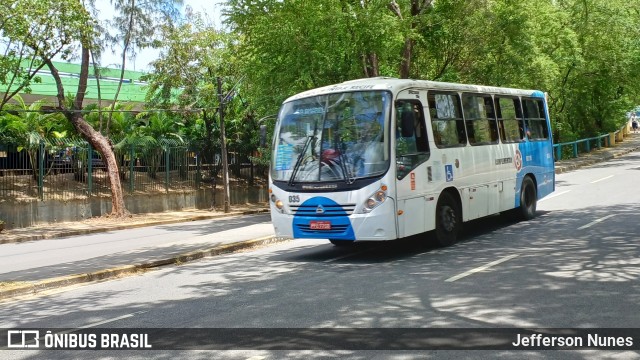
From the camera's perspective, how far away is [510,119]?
15.7m

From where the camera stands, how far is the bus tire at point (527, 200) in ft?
52.8

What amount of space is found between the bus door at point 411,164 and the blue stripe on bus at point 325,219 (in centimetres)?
88

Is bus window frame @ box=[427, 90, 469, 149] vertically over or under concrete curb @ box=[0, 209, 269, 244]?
over

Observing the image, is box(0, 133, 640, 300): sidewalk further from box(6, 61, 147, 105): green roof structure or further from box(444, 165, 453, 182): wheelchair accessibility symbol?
box(6, 61, 147, 105): green roof structure

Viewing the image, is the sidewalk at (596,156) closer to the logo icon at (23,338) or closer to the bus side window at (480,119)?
the bus side window at (480,119)

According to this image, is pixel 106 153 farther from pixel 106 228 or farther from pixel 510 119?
pixel 510 119

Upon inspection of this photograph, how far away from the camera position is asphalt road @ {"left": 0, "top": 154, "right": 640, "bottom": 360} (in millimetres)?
7102

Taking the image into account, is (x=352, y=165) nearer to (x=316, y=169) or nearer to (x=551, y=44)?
(x=316, y=169)

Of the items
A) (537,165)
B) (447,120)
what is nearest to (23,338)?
(447,120)

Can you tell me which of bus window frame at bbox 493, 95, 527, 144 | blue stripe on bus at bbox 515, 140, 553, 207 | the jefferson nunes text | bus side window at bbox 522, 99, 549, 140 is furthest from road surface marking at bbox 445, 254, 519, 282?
bus side window at bbox 522, 99, 549, 140

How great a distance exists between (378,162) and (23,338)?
610 centimetres

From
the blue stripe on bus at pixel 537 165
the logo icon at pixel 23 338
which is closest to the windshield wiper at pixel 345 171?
the logo icon at pixel 23 338

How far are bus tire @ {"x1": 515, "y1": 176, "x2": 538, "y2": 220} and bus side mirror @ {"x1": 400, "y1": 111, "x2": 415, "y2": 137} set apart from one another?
535cm

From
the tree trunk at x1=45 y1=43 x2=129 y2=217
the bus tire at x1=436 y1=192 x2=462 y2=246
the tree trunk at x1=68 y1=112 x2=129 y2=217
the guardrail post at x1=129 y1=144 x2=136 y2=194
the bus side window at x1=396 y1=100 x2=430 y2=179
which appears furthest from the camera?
the guardrail post at x1=129 y1=144 x2=136 y2=194
